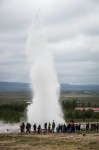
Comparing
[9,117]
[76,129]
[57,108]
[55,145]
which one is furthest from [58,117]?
[55,145]

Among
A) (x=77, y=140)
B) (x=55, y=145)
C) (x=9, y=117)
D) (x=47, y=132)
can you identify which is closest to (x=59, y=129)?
(x=47, y=132)

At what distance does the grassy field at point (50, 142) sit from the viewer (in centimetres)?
2051

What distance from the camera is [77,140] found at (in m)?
23.6

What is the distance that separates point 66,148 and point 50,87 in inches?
642

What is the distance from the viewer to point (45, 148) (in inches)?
798

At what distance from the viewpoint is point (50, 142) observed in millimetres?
22594

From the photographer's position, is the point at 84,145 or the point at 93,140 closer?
the point at 84,145

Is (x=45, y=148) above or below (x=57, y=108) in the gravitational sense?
below

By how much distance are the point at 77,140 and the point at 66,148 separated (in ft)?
11.7

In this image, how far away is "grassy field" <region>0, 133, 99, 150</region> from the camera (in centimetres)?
2051

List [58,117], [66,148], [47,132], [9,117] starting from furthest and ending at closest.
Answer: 1. [9,117]
2. [58,117]
3. [47,132]
4. [66,148]

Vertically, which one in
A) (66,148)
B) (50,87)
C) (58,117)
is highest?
(50,87)

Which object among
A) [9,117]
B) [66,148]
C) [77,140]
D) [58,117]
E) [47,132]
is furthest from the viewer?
[9,117]

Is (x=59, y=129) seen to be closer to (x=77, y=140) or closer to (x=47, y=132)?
(x=47, y=132)
